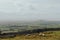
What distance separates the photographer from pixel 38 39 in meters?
25.7

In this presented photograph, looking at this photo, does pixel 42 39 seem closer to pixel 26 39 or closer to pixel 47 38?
pixel 47 38

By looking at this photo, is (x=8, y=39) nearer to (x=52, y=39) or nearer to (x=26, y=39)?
(x=26, y=39)

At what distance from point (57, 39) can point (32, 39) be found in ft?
14.0

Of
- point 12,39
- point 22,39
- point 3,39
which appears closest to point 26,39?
point 22,39

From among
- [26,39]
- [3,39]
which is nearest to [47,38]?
[26,39]

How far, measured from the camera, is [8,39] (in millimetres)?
26125

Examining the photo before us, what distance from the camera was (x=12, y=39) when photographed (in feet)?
85.7

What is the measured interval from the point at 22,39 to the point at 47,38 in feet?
14.4

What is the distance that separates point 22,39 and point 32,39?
1.75 meters

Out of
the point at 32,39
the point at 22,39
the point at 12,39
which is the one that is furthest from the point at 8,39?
the point at 32,39

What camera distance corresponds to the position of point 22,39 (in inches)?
1029

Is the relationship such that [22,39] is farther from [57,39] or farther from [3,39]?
[57,39]

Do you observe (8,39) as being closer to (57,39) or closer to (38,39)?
(38,39)

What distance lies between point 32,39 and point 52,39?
3436 millimetres
